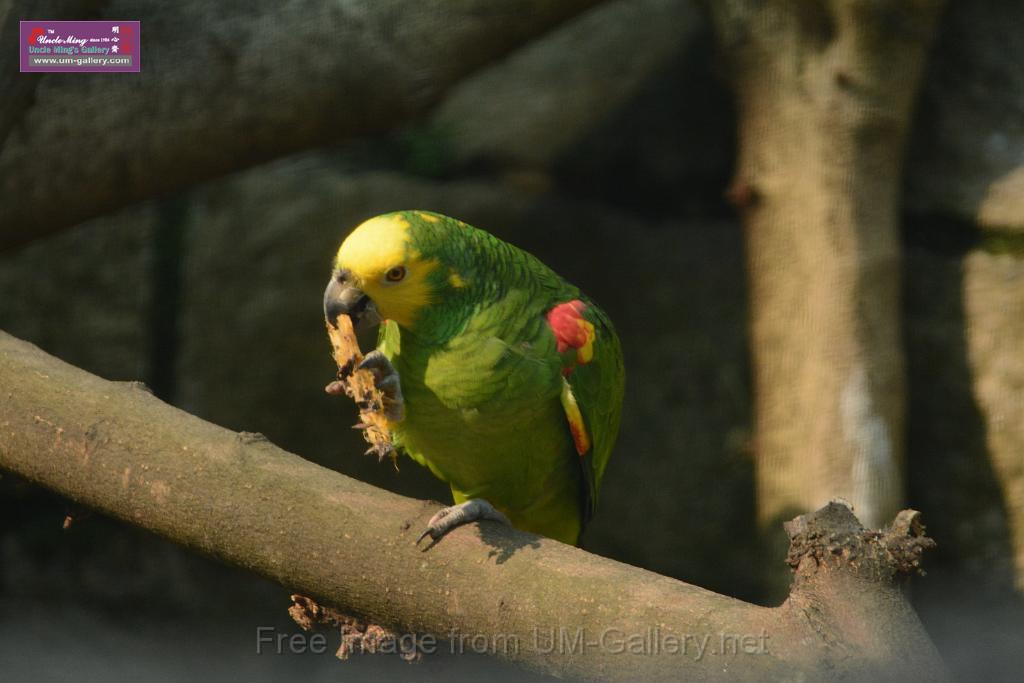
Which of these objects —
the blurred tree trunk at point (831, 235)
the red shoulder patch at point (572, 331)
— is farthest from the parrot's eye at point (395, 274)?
the blurred tree trunk at point (831, 235)

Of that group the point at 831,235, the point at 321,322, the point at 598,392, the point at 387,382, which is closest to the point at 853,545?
the point at 598,392

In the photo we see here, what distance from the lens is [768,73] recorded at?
8.73 feet

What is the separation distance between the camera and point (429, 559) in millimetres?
1582

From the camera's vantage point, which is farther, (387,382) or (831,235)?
(831,235)

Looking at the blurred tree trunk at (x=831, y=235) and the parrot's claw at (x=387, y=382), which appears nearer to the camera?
the parrot's claw at (x=387, y=382)

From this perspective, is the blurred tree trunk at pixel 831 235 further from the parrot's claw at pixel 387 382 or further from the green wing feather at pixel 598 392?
the parrot's claw at pixel 387 382

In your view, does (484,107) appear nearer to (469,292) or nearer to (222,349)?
(222,349)

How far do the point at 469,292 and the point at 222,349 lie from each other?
5.40ft

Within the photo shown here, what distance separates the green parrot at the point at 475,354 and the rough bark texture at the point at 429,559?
11cm

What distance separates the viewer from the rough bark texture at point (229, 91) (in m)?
2.57

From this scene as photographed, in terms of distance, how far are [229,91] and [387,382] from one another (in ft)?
4.03

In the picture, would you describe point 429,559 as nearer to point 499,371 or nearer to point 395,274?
point 499,371

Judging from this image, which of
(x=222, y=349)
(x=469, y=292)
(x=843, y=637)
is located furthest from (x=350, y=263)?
(x=222, y=349)

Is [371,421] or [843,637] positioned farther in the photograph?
[371,421]
